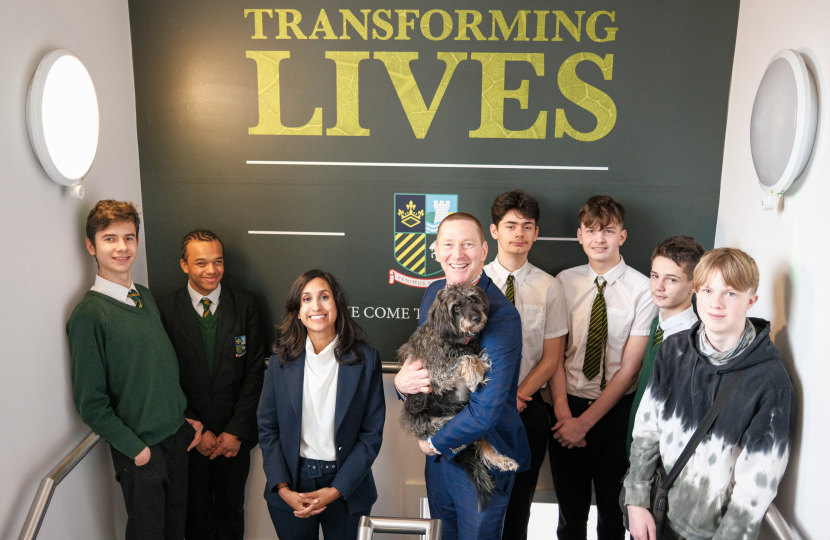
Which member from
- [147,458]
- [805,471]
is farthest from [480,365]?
[147,458]

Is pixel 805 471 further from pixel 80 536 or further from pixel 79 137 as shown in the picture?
pixel 79 137

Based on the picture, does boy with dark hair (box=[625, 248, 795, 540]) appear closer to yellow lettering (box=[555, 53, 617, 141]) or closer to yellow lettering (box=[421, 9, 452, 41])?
yellow lettering (box=[555, 53, 617, 141])

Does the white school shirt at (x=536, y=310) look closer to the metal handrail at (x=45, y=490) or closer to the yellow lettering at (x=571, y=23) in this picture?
the yellow lettering at (x=571, y=23)

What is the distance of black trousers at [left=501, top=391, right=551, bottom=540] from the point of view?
2.86 meters

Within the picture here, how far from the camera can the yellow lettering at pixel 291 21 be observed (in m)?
3.02

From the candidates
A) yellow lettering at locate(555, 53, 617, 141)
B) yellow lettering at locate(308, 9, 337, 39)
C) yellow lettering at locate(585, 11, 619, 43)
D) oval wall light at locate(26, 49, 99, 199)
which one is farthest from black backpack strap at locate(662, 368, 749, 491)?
oval wall light at locate(26, 49, 99, 199)

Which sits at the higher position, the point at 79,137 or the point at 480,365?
the point at 79,137

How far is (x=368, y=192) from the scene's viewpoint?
10.4ft

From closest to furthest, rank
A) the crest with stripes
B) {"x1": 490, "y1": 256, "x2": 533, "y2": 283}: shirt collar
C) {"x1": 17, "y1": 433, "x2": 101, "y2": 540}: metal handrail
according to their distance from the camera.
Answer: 1. {"x1": 17, "y1": 433, "x2": 101, "y2": 540}: metal handrail
2. {"x1": 490, "y1": 256, "x2": 533, "y2": 283}: shirt collar
3. the crest with stripes

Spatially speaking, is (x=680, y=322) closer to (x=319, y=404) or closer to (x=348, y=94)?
(x=319, y=404)

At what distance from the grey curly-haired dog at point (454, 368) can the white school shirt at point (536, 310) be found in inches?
28.5

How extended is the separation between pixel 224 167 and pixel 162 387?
51.0 inches

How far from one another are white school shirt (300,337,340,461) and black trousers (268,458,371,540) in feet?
Answer: 0.30

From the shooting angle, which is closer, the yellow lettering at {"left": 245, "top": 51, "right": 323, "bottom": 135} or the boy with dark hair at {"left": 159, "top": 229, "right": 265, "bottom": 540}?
the boy with dark hair at {"left": 159, "top": 229, "right": 265, "bottom": 540}
